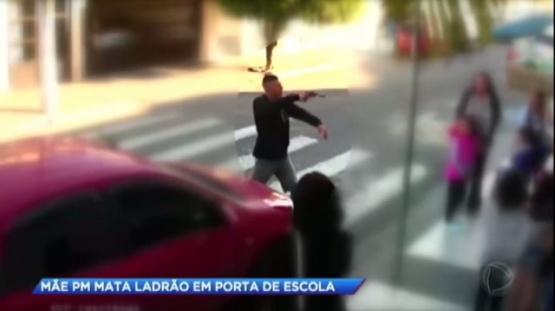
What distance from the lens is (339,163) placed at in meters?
1.74

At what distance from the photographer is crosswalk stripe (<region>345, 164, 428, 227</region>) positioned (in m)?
1.73

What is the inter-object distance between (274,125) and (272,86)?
7 centimetres

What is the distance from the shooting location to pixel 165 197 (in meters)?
1.62

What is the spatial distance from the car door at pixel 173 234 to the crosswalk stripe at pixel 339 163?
16 centimetres

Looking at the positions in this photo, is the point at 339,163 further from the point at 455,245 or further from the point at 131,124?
the point at 131,124

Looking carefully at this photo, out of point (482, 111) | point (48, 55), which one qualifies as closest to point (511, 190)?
point (482, 111)

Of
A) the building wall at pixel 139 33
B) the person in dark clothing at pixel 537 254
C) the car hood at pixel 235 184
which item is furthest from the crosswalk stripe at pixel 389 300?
the building wall at pixel 139 33

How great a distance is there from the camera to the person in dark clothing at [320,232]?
5.69 ft

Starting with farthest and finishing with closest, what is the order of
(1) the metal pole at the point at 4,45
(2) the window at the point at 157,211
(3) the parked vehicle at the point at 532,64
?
(3) the parked vehicle at the point at 532,64 < (2) the window at the point at 157,211 < (1) the metal pole at the point at 4,45

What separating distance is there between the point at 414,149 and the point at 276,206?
11.1 inches

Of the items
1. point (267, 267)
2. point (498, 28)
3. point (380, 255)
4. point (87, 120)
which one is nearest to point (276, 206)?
point (267, 267)

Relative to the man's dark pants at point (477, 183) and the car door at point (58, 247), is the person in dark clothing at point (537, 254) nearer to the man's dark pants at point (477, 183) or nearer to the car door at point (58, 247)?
the man's dark pants at point (477, 183)

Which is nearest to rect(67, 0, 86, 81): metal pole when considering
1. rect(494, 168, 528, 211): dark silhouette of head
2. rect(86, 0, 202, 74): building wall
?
rect(86, 0, 202, 74): building wall

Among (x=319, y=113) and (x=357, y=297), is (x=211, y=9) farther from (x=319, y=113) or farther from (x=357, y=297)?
(x=357, y=297)
